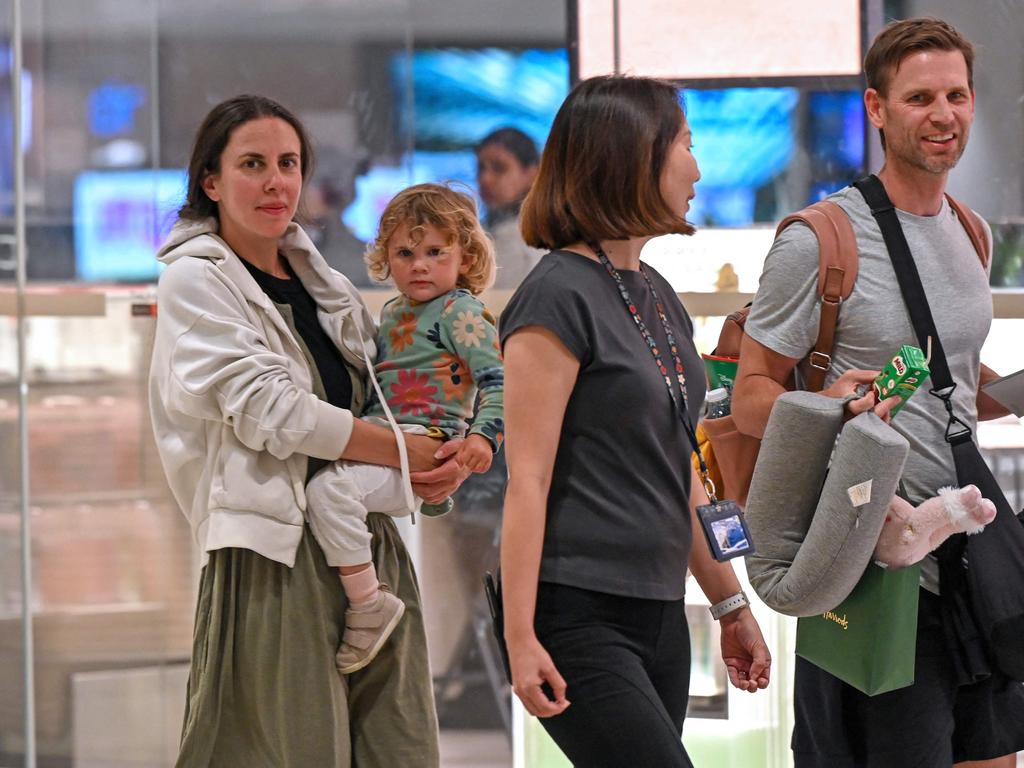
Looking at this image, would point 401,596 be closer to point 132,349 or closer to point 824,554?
point 824,554

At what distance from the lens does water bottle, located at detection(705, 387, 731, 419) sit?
2750 mm

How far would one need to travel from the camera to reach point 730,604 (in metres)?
2.25

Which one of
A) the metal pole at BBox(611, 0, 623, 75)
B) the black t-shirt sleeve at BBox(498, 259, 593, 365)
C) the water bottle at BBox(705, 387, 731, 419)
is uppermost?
the metal pole at BBox(611, 0, 623, 75)

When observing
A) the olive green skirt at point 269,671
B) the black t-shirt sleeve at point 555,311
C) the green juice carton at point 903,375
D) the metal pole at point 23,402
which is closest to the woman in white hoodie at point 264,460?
the olive green skirt at point 269,671

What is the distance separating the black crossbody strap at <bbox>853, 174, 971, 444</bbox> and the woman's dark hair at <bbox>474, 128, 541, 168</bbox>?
2025 mm

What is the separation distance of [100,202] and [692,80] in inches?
74.0

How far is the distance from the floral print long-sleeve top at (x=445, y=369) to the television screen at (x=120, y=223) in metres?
2.00

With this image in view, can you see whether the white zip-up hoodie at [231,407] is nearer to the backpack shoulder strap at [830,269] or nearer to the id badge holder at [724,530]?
the id badge holder at [724,530]

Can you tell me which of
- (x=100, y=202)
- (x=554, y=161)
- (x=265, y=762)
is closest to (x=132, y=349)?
(x=100, y=202)

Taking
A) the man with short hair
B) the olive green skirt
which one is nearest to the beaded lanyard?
the man with short hair

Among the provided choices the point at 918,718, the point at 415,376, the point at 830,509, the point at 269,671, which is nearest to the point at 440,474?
the point at 415,376

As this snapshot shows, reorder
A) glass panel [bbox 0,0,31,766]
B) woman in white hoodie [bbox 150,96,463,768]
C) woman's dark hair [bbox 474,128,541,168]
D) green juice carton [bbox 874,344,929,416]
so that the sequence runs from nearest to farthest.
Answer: green juice carton [bbox 874,344,929,416] < woman in white hoodie [bbox 150,96,463,768] < glass panel [bbox 0,0,31,766] < woman's dark hair [bbox 474,128,541,168]

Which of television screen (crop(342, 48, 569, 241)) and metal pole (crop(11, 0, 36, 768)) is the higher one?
television screen (crop(342, 48, 569, 241))

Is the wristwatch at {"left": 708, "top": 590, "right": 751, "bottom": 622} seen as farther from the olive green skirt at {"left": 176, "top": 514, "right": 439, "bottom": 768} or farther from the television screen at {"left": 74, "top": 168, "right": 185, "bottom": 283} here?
the television screen at {"left": 74, "top": 168, "right": 185, "bottom": 283}
